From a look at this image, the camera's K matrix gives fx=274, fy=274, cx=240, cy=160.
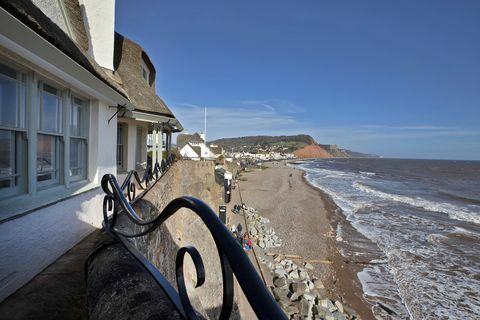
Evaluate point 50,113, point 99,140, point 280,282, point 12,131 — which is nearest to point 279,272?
point 280,282

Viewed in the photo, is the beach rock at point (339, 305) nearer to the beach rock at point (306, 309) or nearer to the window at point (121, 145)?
the beach rock at point (306, 309)

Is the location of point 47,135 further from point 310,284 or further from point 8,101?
point 310,284

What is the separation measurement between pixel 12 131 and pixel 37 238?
4.01ft

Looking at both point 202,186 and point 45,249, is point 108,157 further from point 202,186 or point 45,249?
point 202,186

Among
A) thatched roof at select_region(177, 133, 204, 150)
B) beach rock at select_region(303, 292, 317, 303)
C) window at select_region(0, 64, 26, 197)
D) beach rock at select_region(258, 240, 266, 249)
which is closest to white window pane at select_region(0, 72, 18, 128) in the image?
window at select_region(0, 64, 26, 197)

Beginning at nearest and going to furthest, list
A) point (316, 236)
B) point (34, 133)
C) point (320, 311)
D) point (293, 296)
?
point (34, 133) < point (320, 311) < point (293, 296) < point (316, 236)

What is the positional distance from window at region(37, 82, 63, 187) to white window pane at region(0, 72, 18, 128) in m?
0.44

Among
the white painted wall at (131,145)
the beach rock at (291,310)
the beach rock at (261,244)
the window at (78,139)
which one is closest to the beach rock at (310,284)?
the beach rock at (291,310)

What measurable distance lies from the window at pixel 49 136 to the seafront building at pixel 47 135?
0.05 ft

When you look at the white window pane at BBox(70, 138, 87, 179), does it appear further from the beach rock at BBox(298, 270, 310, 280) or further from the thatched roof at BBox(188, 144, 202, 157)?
the thatched roof at BBox(188, 144, 202, 157)

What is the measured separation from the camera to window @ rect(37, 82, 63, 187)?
355cm

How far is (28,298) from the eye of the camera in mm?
2375

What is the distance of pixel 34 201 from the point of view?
3.25 m

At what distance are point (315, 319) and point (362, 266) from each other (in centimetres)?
509
